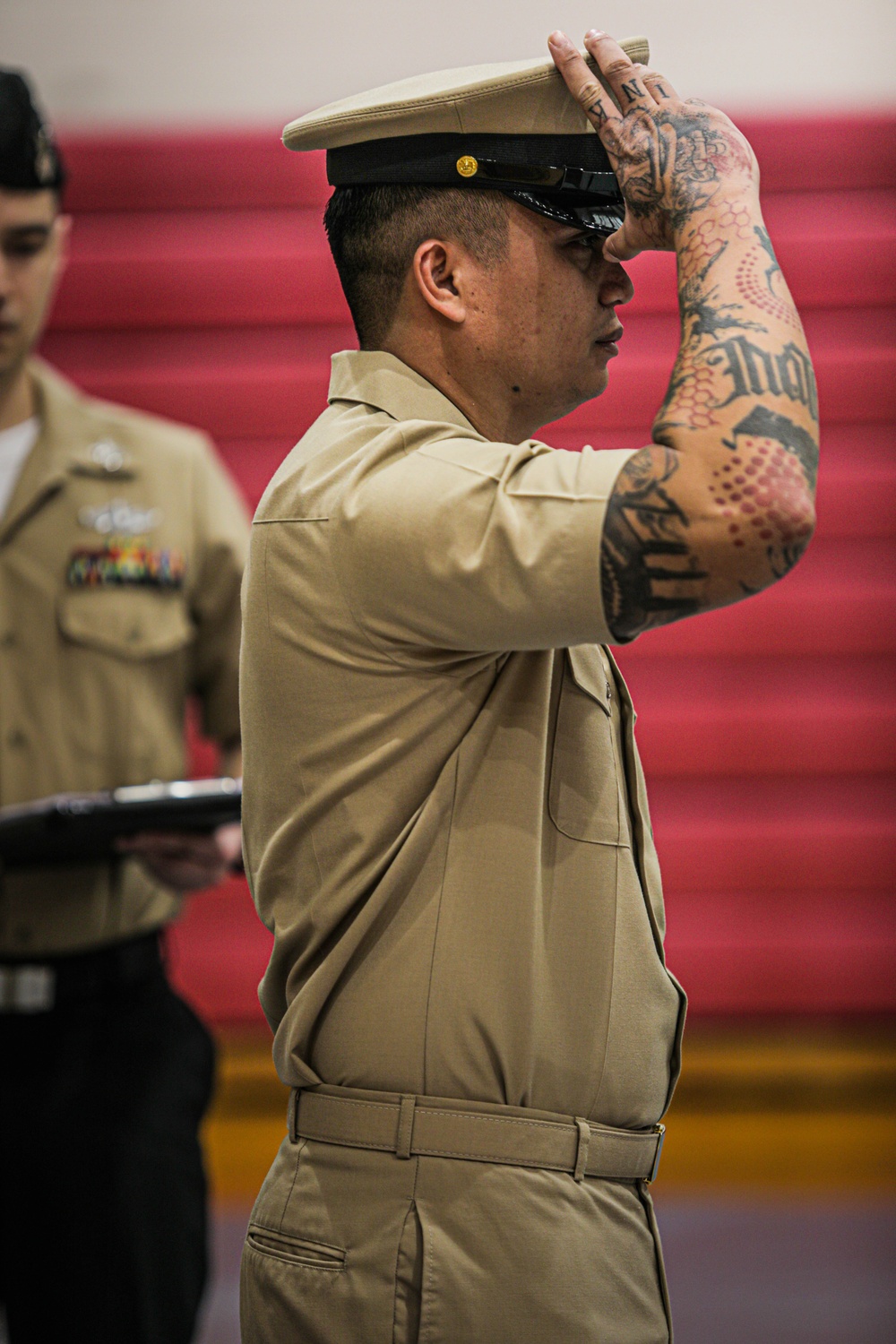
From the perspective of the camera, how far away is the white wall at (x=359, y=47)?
3178mm

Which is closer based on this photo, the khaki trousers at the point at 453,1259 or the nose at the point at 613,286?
the khaki trousers at the point at 453,1259

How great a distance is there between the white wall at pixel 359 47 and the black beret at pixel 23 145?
103 cm

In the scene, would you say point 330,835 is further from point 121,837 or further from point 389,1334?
point 121,837

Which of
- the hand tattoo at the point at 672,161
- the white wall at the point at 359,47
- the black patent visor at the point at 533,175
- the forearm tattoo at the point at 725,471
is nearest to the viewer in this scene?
the forearm tattoo at the point at 725,471

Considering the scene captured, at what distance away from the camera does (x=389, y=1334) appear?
1.07 metres

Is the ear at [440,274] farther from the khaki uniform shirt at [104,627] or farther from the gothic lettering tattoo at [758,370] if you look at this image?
the khaki uniform shirt at [104,627]

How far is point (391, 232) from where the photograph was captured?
1202mm

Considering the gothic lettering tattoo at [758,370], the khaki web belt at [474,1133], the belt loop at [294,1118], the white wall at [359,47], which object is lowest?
the belt loop at [294,1118]

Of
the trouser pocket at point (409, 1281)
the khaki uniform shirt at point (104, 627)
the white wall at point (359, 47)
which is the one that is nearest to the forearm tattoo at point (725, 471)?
the trouser pocket at point (409, 1281)

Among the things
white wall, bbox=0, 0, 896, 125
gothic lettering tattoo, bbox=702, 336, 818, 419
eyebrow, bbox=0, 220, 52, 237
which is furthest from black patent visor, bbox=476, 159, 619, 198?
white wall, bbox=0, 0, 896, 125

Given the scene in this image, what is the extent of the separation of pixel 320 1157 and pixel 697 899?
2.29m

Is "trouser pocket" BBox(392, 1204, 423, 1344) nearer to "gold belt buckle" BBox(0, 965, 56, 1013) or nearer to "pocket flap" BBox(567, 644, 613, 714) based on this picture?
"pocket flap" BBox(567, 644, 613, 714)

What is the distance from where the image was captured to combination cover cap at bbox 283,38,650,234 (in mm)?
1142

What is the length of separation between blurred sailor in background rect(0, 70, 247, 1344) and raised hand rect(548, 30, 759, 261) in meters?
1.33
